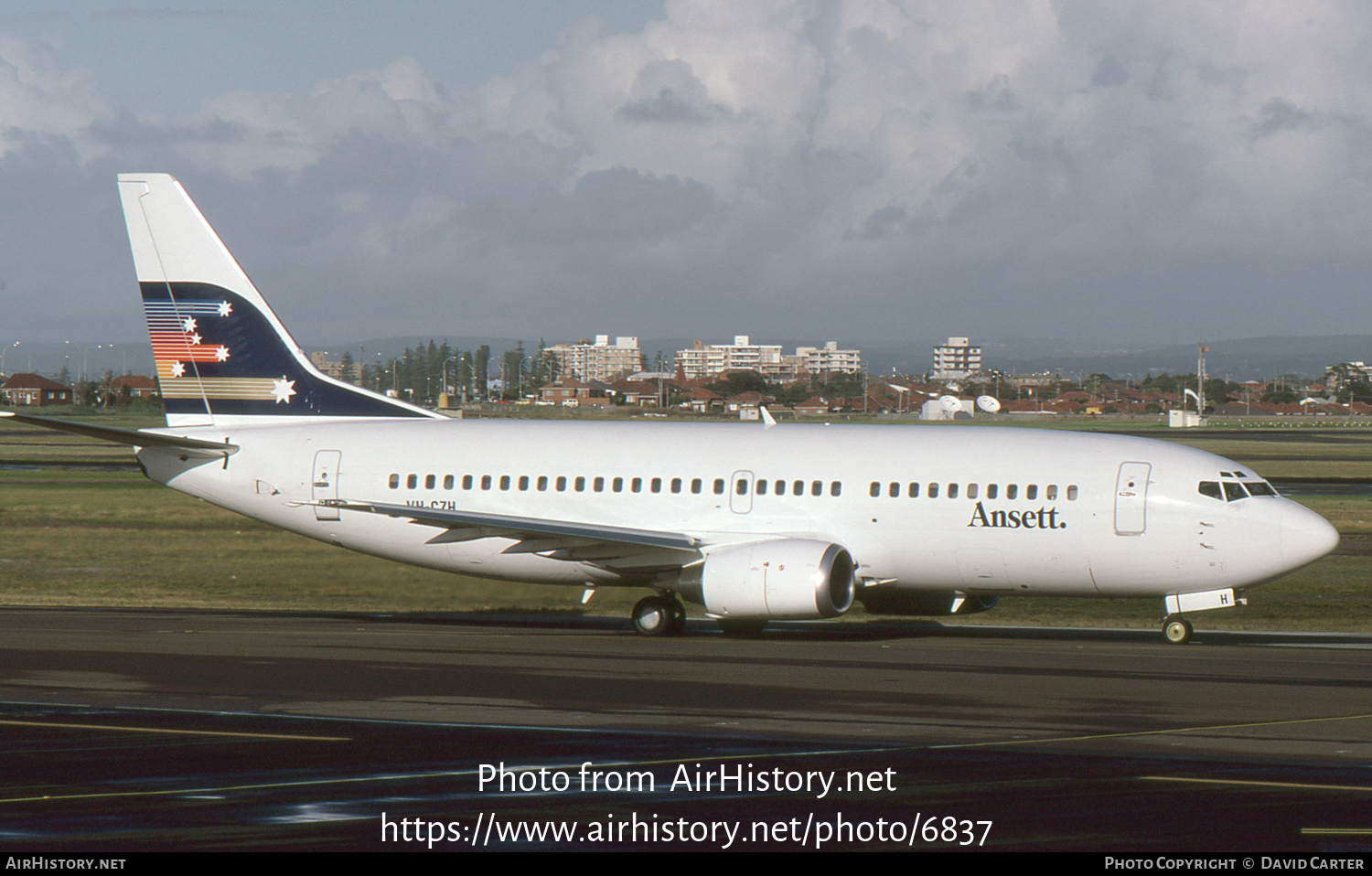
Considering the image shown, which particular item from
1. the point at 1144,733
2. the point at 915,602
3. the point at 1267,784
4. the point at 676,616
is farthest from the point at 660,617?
the point at 1267,784

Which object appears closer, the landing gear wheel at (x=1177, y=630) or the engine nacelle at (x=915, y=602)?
the landing gear wheel at (x=1177, y=630)

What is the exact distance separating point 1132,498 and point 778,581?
6.60 meters

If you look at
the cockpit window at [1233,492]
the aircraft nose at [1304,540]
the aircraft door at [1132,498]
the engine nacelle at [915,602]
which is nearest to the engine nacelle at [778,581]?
the engine nacelle at [915,602]

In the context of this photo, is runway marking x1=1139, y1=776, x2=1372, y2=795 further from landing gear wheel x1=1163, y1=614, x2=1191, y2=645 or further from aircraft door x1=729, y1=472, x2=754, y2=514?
aircraft door x1=729, y1=472, x2=754, y2=514

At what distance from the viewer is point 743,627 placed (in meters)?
29.3

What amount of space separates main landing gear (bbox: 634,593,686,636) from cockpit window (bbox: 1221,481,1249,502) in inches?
402

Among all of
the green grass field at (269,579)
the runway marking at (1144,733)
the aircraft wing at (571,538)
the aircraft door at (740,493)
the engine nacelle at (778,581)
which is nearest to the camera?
the runway marking at (1144,733)

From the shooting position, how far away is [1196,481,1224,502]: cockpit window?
26891mm

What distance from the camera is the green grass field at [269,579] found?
1259 inches

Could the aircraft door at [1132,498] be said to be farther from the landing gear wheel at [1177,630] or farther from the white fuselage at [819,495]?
the landing gear wheel at [1177,630]

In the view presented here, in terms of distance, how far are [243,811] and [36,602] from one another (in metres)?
23.4

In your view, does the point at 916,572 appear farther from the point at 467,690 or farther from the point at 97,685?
the point at 97,685

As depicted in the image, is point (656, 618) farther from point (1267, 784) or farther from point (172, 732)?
point (1267, 784)

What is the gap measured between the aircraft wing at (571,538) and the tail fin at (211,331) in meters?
5.11
